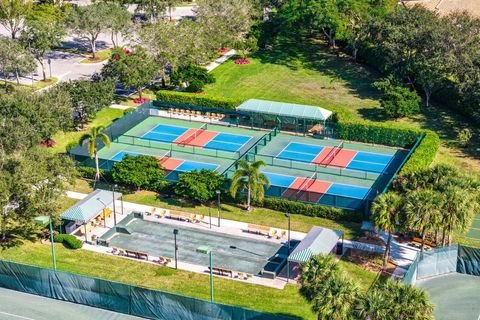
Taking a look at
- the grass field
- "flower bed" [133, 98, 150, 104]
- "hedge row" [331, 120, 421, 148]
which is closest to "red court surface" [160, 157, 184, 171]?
"flower bed" [133, 98, 150, 104]

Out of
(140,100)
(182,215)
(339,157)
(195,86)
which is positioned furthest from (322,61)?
(182,215)

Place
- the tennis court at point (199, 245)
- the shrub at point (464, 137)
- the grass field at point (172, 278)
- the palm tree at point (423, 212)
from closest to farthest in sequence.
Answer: the grass field at point (172, 278), the palm tree at point (423, 212), the tennis court at point (199, 245), the shrub at point (464, 137)

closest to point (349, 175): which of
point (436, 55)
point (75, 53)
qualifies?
point (436, 55)

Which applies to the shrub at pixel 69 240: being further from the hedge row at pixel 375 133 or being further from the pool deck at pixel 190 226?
the hedge row at pixel 375 133

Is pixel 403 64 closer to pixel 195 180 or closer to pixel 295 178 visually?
pixel 295 178

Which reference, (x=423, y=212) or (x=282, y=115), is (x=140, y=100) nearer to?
(x=282, y=115)

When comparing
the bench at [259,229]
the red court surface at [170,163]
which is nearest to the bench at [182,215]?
the bench at [259,229]
